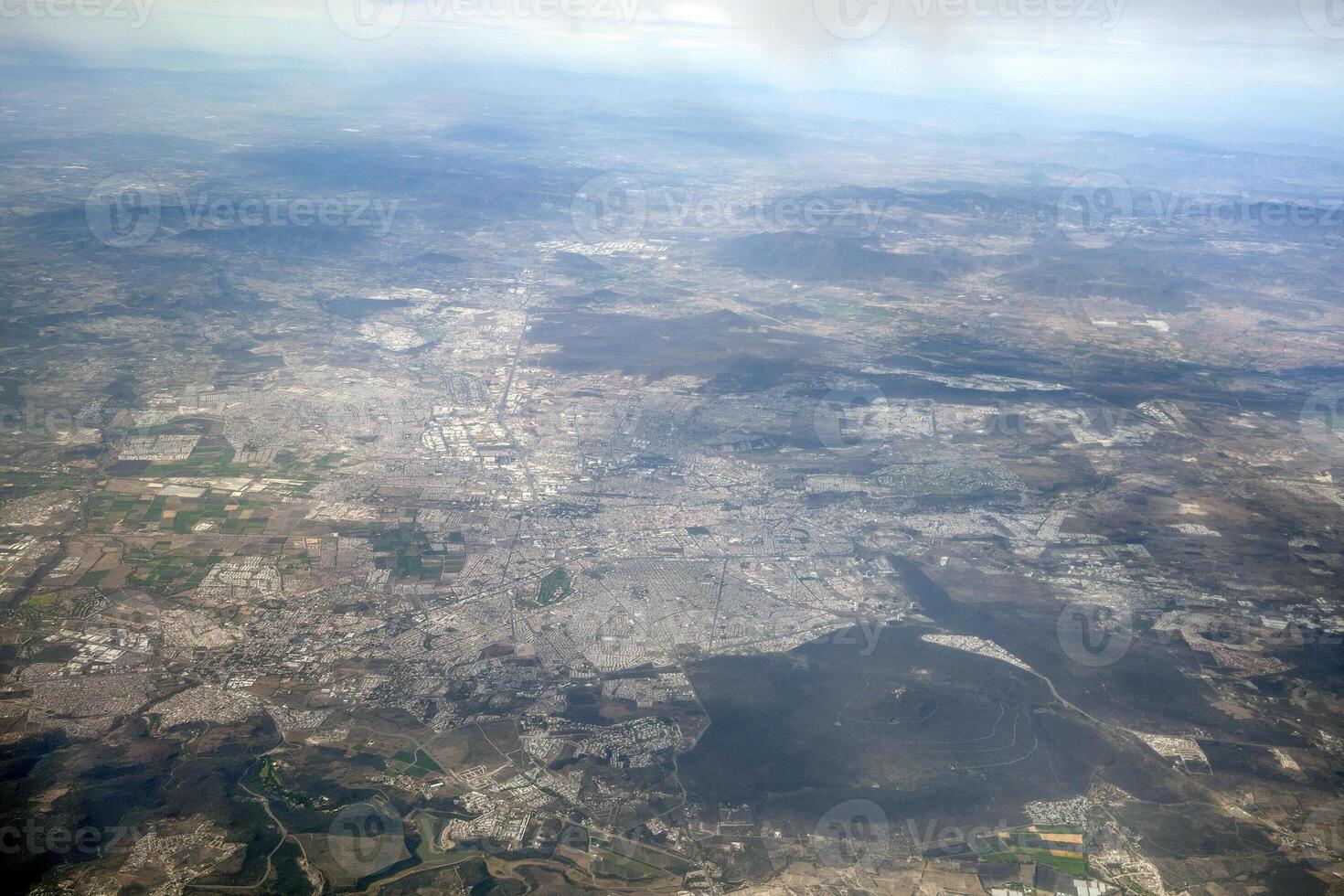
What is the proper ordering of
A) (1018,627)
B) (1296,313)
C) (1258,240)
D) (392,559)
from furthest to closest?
(1258,240) < (1296,313) < (392,559) < (1018,627)

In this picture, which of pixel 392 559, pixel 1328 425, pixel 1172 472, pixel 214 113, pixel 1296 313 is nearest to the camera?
pixel 392 559

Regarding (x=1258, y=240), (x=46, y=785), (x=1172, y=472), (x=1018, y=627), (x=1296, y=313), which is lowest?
(x=46, y=785)

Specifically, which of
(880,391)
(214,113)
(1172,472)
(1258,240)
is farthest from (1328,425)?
(214,113)

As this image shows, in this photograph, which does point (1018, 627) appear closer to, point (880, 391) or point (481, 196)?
point (880, 391)

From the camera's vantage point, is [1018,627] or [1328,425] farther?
[1328,425]

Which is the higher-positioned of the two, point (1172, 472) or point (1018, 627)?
point (1172, 472)

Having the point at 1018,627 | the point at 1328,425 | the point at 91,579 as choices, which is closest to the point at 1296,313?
the point at 1328,425

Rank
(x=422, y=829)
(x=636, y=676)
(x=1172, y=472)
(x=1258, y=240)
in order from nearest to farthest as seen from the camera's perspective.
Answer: (x=422, y=829)
(x=636, y=676)
(x=1172, y=472)
(x=1258, y=240)

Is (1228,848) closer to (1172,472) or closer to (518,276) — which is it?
(1172,472)

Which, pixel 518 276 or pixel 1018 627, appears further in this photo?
pixel 518 276
